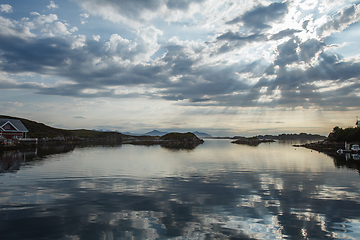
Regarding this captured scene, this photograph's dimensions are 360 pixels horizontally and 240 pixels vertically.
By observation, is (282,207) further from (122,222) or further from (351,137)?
(351,137)

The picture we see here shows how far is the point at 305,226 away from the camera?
12492 millimetres

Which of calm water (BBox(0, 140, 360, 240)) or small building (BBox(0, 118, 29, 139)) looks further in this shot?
small building (BBox(0, 118, 29, 139))

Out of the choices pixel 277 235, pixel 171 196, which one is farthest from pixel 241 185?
pixel 277 235

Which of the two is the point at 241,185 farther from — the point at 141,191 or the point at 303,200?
the point at 141,191

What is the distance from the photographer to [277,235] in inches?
448

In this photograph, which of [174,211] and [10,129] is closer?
[174,211]

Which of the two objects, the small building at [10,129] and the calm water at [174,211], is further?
the small building at [10,129]

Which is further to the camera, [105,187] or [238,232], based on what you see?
[105,187]

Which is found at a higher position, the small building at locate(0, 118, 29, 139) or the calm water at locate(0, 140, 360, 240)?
the small building at locate(0, 118, 29, 139)

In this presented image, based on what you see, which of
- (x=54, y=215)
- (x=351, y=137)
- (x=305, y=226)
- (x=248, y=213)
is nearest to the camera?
(x=305, y=226)

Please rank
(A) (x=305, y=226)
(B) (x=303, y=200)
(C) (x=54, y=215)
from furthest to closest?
(B) (x=303, y=200) → (C) (x=54, y=215) → (A) (x=305, y=226)

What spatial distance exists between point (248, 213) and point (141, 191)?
10.4 meters

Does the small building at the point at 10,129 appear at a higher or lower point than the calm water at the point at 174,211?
higher

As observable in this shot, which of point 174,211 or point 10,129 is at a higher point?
point 10,129
